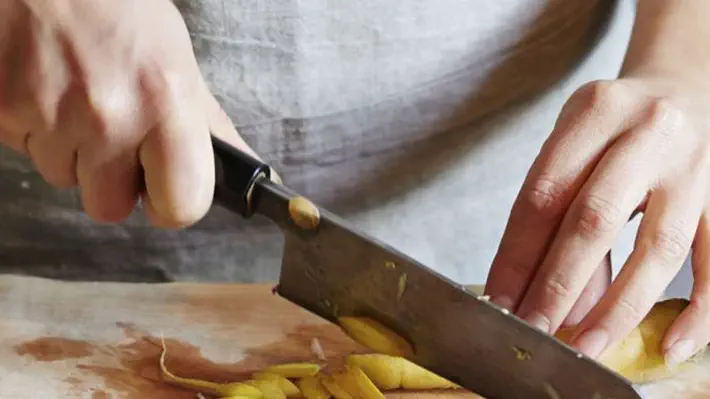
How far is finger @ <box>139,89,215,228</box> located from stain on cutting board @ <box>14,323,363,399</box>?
22 centimetres

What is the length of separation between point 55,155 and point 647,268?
21.8 inches

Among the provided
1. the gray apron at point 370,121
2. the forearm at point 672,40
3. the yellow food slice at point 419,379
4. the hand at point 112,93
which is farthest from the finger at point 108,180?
the forearm at point 672,40

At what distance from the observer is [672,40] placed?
0.95m

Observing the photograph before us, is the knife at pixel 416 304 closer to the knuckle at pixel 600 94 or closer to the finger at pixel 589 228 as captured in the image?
the finger at pixel 589 228

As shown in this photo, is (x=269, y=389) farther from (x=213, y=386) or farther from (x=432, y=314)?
(x=432, y=314)

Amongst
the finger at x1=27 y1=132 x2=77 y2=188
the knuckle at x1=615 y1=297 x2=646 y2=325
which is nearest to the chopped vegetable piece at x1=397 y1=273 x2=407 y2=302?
the knuckle at x1=615 y1=297 x2=646 y2=325

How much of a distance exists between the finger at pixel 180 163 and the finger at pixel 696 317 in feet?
1.59

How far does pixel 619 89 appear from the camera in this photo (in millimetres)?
875

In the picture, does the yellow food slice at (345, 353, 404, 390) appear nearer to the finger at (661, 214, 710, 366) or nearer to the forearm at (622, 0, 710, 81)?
the finger at (661, 214, 710, 366)

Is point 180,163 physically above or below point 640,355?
above

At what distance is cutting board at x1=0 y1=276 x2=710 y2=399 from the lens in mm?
901

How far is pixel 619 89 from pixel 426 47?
0.23 m

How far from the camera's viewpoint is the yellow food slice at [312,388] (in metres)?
0.88

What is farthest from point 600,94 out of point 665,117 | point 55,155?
point 55,155
